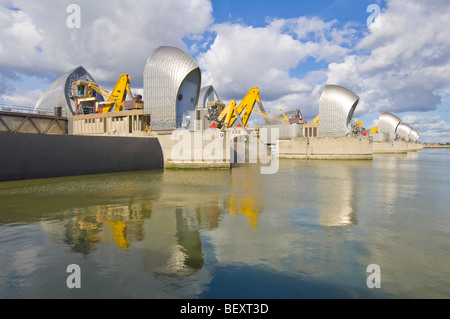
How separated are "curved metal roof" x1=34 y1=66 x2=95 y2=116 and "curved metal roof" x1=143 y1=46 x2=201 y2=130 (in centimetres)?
3842

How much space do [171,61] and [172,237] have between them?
33.3 metres

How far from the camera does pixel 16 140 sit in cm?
2108

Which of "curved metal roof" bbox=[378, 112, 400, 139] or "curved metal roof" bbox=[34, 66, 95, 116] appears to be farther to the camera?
"curved metal roof" bbox=[378, 112, 400, 139]

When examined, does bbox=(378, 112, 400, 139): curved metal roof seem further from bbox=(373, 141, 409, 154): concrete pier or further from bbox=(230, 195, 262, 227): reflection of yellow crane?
bbox=(230, 195, 262, 227): reflection of yellow crane

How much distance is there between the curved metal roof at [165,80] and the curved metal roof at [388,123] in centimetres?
10088

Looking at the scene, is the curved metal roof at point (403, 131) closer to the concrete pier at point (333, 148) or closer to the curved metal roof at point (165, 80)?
the concrete pier at point (333, 148)

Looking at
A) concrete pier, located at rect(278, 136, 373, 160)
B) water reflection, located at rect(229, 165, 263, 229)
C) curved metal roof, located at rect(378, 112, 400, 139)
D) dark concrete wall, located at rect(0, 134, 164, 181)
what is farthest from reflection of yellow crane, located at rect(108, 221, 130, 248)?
curved metal roof, located at rect(378, 112, 400, 139)

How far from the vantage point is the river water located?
17.7 ft

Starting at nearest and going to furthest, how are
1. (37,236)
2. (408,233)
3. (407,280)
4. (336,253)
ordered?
(407,280)
(336,253)
(37,236)
(408,233)

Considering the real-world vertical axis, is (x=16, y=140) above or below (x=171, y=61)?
below

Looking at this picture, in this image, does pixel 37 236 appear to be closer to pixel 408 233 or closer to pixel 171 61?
pixel 408 233

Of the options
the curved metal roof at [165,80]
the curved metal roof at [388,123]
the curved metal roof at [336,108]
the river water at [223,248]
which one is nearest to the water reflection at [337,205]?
the river water at [223,248]
